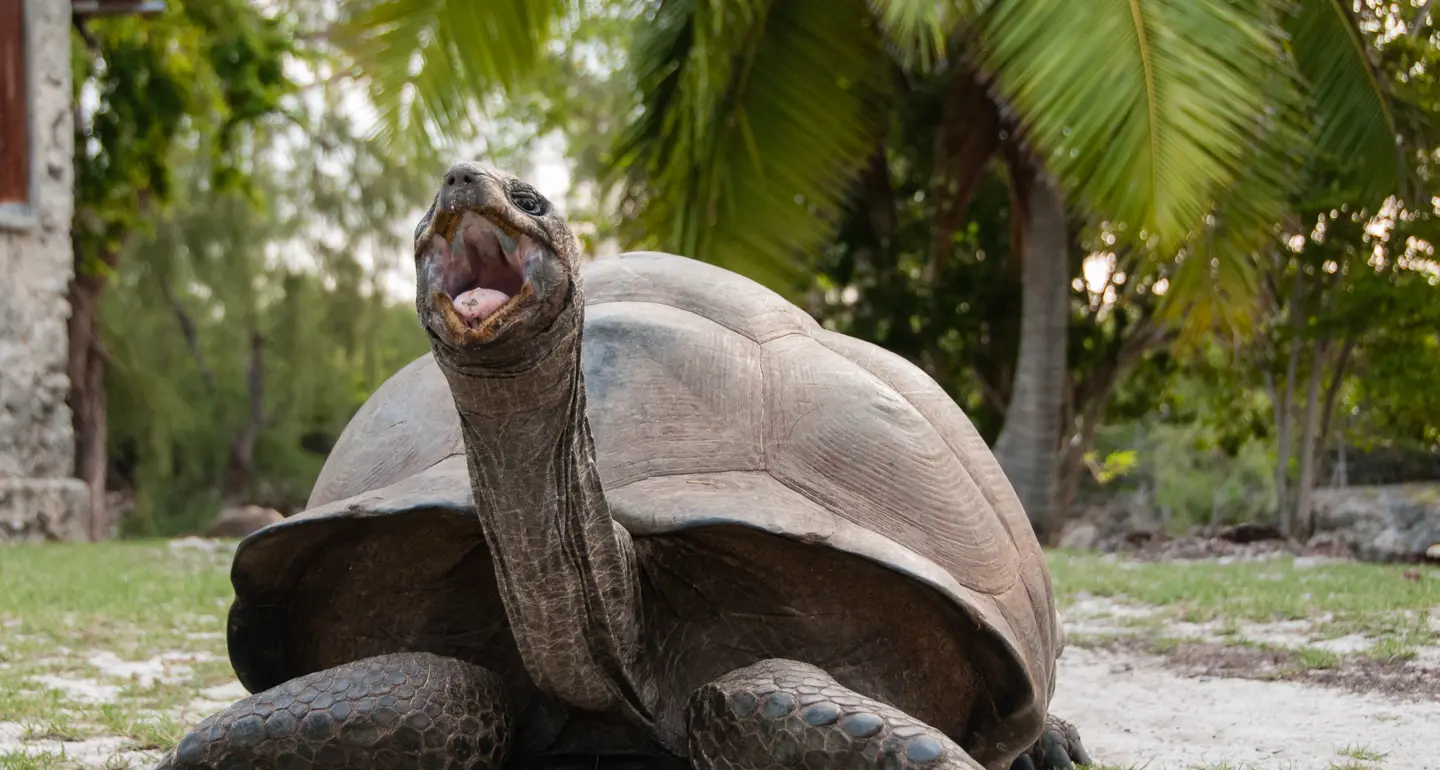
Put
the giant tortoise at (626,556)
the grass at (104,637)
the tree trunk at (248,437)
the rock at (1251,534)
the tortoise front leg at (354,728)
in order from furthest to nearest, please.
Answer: the tree trunk at (248,437) < the rock at (1251,534) < the grass at (104,637) < the tortoise front leg at (354,728) < the giant tortoise at (626,556)

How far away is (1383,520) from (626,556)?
22.4 feet

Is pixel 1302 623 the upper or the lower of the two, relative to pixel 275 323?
lower

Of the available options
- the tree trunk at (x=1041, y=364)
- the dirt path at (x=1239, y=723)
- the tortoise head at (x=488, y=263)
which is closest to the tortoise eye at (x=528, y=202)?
the tortoise head at (x=488, y=263)

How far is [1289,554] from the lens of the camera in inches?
286

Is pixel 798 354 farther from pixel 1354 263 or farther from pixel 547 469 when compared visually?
pixel 1354 263

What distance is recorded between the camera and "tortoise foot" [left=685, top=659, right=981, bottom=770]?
168 centimetres

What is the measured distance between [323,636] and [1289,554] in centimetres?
625

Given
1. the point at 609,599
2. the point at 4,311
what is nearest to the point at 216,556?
the point at 4,311

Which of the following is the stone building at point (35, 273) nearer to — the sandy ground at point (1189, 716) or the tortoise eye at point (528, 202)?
the sandy ground at point (1189, 716)

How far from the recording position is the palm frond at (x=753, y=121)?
6191 millimetres

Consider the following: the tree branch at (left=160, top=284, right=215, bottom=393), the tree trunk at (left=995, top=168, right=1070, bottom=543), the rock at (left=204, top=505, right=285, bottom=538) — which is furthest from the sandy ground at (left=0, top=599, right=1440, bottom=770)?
the tree branch at (left=160, top=284, right=215, bottom=393)

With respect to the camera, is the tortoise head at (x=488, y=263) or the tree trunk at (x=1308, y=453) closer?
the tortoise head at (x=488, y=263)

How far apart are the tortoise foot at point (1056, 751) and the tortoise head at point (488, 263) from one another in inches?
57.2

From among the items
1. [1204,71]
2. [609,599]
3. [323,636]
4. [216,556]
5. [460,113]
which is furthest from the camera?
[216,556]
